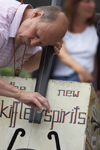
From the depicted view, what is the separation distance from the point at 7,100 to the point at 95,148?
67cm

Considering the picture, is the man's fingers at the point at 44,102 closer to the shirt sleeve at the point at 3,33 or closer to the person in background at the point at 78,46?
the shirt sleeve at the point at 3,33

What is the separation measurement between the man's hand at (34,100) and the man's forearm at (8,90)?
3 cm

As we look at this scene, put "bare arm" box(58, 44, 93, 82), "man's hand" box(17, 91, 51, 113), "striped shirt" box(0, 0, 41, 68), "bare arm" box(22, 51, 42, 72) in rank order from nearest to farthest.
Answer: "man's hand" box(17, 91, 51, 113) → "striped shirt" box(0, 0, 41, 68) → "bare arm" box(22, 51, 42, 72) → "bare arm" box(58, 44, 93, 82)

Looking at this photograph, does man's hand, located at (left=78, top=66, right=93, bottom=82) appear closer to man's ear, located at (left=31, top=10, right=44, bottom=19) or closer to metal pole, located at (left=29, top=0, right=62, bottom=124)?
metal pole, located at (left=29, top=0, right=62, bottom=124)

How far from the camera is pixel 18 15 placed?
2.17 meters

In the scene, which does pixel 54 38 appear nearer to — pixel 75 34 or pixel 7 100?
pixel 7 100

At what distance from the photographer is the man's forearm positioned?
2021mm

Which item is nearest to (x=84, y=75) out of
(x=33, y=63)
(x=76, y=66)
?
(x=76, y=66)

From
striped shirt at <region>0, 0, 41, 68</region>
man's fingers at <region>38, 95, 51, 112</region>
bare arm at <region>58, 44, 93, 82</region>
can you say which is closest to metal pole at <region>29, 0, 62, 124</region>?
man's fingers at <region>38, 95, 51, 112</region>

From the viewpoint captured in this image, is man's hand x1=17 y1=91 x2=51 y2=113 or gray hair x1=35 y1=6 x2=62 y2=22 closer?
man's hand x1=17 y1=91 x2=51 y2=113

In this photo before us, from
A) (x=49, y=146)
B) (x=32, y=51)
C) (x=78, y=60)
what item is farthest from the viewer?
(x=78, y=60)

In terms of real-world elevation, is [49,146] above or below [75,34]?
below

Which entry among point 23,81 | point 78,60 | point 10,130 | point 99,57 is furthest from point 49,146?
point 99,57

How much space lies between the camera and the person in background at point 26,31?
2.03m
